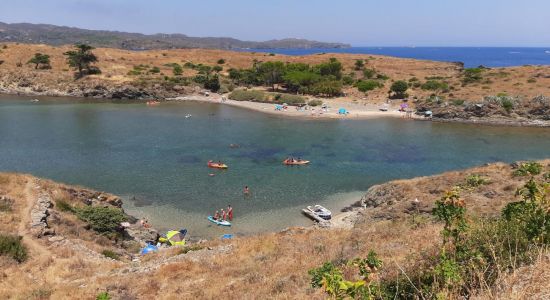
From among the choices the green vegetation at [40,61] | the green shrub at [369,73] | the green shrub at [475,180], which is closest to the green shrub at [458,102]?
the green shrub at [369,73]

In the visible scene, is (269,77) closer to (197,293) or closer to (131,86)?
(131,86)

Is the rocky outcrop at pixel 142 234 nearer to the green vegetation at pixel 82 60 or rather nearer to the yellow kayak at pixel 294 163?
the yellow kayak at pixel 294 163

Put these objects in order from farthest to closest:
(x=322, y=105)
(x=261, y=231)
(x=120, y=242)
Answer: (x=322, y=105) → (x=261, y=231) → (x=120, y=242)

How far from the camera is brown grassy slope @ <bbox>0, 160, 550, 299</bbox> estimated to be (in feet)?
44.4

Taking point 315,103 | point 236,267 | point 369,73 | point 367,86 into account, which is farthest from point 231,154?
point 369,73

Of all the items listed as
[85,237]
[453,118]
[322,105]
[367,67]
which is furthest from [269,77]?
[85,237]

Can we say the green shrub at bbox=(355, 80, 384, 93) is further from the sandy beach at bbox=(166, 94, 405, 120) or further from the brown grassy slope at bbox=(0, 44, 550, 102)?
the sandy beach at bbox=(166, 94, 405, 120)

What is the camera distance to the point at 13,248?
18750 mm

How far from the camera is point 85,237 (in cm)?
2375

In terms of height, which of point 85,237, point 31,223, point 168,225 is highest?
point 31,223

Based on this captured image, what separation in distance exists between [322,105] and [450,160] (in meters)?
38.1

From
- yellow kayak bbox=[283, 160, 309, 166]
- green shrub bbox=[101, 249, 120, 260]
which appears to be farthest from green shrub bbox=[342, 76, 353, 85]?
green shrub bbox=[101, 249, 120, 260]

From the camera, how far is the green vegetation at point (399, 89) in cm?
9194

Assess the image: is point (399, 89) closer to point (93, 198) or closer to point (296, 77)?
point (296, 77)
